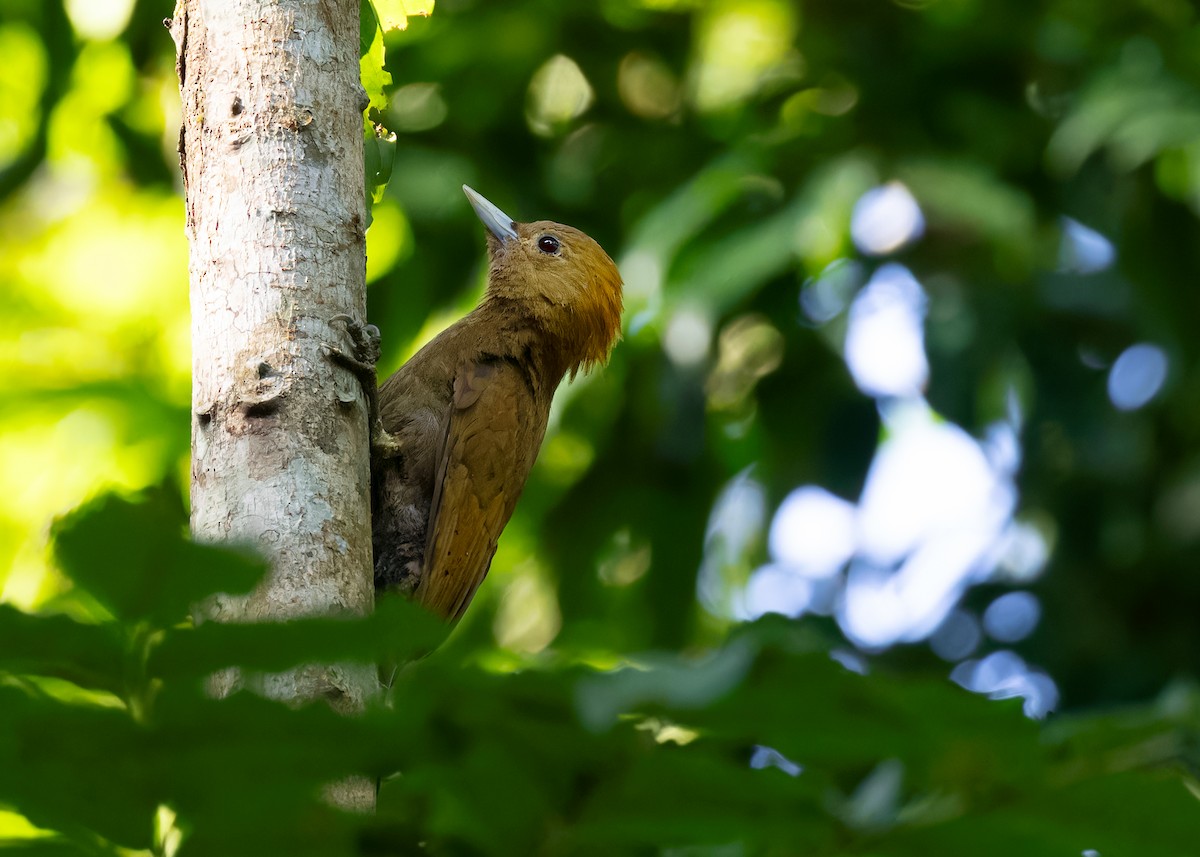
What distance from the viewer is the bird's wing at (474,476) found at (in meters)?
3.61

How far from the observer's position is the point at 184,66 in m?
2.39

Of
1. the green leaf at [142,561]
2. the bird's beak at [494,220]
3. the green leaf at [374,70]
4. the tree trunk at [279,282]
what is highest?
the bird's beak at [494,220]

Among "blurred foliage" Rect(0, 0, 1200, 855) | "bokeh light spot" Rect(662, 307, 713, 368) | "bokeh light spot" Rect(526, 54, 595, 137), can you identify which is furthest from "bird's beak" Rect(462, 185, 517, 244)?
"bokeh light spot" Rect(526, 54, 595, 137)

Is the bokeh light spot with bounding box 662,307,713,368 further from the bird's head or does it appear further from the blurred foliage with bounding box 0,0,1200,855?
the bird's head

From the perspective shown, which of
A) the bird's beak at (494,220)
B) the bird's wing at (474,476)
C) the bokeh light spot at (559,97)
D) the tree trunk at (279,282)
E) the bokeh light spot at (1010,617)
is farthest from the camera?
the bokeh light spot at (1010,617)

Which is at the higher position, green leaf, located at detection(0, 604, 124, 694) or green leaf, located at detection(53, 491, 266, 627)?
green leaf, located at detection(53, 491, 266, 627)

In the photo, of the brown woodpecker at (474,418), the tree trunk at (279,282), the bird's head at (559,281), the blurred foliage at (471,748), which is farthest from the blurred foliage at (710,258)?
the blurred foliage at (471,748)

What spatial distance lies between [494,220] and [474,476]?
1.19 meters

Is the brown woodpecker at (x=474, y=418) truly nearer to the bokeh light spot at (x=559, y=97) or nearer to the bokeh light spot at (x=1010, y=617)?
the bokeh light spot at (x=559, y=97)

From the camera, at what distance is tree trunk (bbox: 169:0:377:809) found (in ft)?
6.21

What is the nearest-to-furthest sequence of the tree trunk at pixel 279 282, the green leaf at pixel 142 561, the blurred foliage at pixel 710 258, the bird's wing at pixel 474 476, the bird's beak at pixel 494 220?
the green leaf at pixel 142 561 → the tree trunk at pixel 279 282 → the bird's wing at pixel 474 476 → the bird's beak at pixel 494 220 → the blurred foliage at pixel 710 258

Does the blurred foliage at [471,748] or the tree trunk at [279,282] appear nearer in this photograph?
the blurred foliage at [471,748]

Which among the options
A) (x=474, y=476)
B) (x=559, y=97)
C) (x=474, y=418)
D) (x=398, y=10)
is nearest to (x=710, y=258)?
(x=474, y=418)

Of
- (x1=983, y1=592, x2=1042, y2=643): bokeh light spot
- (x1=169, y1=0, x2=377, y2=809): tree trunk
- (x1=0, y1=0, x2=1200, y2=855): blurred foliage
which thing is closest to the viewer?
(x1=169, y1=0, x2=377, y2=809): tree trunk
